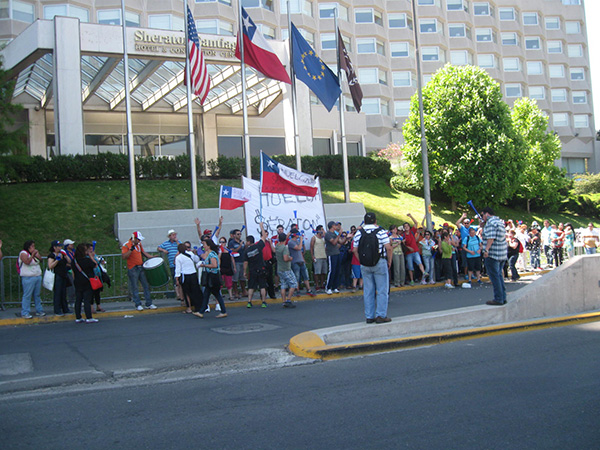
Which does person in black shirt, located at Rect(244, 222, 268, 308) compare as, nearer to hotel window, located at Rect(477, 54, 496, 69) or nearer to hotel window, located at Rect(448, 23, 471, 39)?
hotel window, located at Rect(448, 23, 471, 39)

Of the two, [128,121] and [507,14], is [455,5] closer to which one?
[507,14]

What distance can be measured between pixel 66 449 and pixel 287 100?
991 inches

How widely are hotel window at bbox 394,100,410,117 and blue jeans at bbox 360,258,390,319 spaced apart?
143 ft

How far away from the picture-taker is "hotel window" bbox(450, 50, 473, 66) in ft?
175

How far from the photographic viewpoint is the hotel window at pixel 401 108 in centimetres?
5003

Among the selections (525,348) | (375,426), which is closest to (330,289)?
(525,348)

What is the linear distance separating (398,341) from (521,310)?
2.68m

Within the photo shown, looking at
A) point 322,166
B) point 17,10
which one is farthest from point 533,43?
point 17,10

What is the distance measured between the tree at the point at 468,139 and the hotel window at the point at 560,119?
32.5 m

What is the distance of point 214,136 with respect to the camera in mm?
33625

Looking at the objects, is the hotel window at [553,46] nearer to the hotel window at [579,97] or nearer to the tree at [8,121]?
the hotel window at [579,97]

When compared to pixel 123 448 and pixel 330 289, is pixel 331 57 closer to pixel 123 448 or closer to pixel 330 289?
pixel 330 289

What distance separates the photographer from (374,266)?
8.32 meters

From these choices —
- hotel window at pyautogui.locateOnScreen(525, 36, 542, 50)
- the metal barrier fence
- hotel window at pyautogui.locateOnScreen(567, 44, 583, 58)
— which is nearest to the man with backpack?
the metal barrier fence
